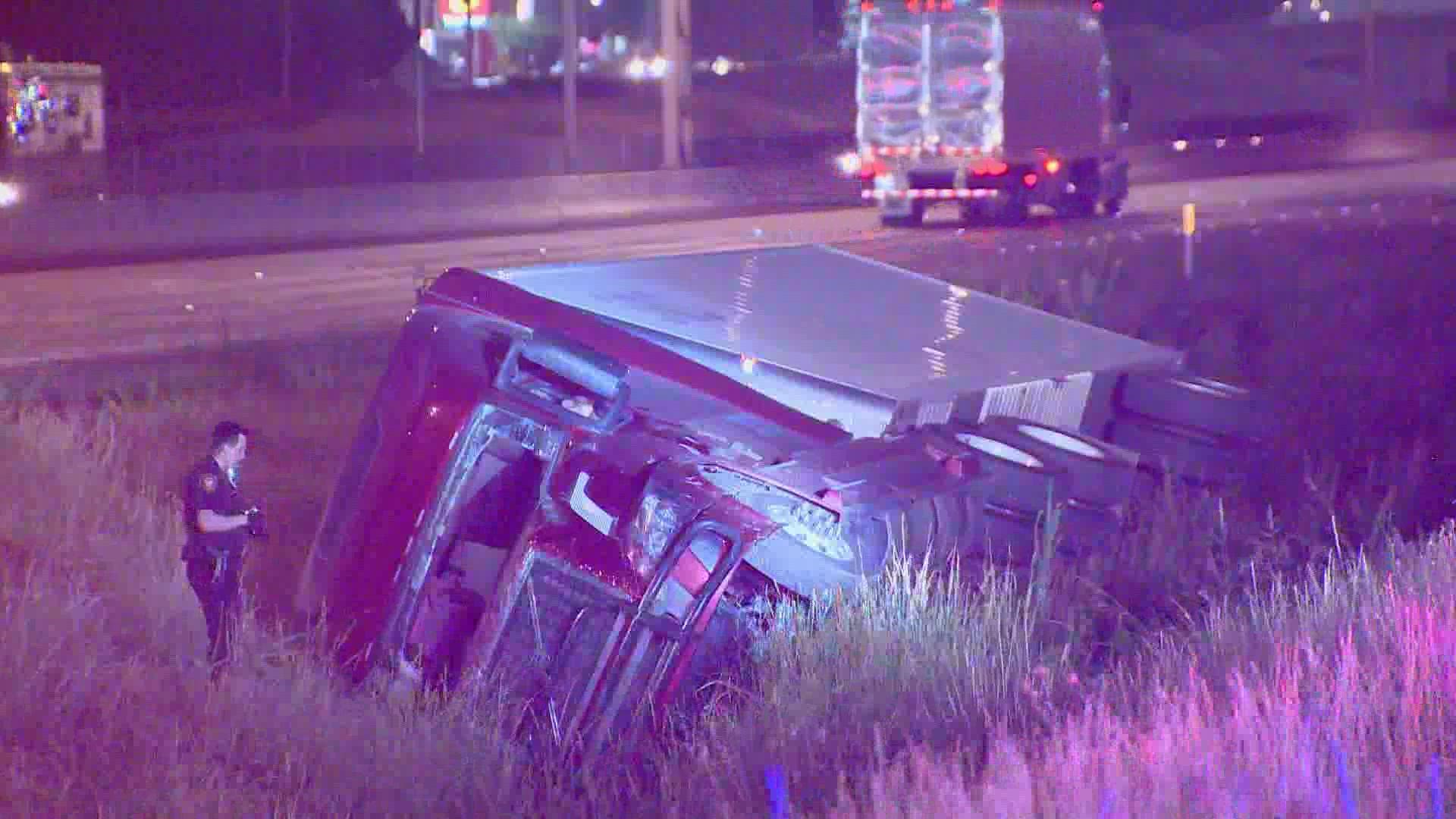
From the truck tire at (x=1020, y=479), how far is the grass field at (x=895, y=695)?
0.30 metres

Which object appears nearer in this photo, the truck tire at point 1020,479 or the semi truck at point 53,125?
the truck tire at point 1020,479

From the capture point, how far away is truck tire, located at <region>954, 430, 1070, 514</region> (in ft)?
26.7

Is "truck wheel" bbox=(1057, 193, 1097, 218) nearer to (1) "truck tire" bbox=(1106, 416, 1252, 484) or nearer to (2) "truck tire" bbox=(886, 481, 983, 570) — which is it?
(1) "truck tire" bbox=(1106, 416, 1252, 484)

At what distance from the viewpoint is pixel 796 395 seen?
29.1 feet

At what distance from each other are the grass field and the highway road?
859cm

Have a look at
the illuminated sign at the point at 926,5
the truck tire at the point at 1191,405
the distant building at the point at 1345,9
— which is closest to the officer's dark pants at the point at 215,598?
the truck tire at the point at 1191,405

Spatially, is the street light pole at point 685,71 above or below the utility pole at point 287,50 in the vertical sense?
below

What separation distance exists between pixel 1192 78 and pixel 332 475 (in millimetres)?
81242

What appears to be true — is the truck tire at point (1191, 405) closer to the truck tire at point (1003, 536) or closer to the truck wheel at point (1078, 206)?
the truck tire at point (1003, 536)

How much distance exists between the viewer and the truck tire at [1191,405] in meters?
9.98

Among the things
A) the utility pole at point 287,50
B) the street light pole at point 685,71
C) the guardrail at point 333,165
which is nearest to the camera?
the guardrail at point 333,165

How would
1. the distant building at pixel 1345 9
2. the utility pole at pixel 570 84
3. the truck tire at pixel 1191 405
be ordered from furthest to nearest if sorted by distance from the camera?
the distant building at pixel 1345 9 < the utility pole at pixel 570 84 < the truck tire at pixel 1191 405

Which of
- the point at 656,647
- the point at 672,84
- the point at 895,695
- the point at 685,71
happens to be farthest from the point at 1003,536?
the point at 685,71

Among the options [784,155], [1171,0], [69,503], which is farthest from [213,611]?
[1171,0]
